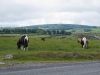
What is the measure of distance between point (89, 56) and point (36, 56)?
6.41m

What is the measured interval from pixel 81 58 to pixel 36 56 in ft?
17.2

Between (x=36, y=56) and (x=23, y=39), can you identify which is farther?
(x=23, y=39)

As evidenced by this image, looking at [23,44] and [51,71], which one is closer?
[51,71]

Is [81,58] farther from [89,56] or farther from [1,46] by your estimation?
[1,46]

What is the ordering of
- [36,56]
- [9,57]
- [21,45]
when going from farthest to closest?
[21,45]
[36,56]
[9,57]

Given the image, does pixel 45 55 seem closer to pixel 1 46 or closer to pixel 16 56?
pixel 16 56

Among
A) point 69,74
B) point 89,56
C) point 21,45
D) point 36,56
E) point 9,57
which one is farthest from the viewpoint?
point 21,45

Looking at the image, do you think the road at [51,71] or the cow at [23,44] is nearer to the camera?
the road at [51,71]

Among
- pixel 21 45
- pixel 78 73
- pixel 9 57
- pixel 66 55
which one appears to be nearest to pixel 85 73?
pixel 78 73

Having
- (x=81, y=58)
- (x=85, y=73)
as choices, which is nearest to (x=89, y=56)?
(x=81, y=58)

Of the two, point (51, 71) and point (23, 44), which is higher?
point (51, 71)

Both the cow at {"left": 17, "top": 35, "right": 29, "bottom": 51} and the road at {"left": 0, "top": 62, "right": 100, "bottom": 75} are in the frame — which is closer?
the road at {"left": 0, "top": 62, "right": 100, "bottom": 75}

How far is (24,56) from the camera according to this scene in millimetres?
38438

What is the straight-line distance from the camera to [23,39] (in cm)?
5184
